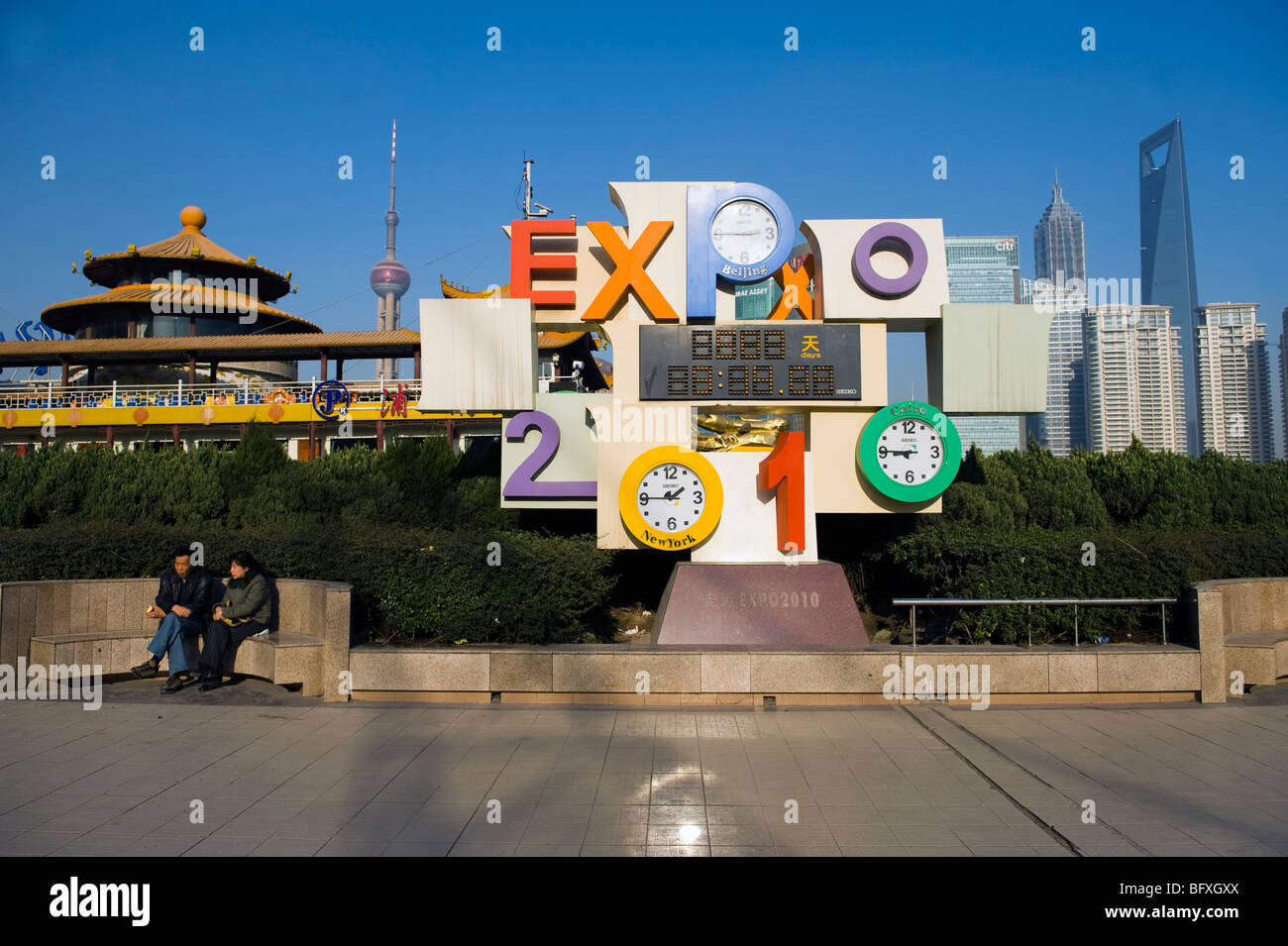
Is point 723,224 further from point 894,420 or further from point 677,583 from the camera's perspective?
point 677,583

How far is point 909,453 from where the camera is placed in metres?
12.8

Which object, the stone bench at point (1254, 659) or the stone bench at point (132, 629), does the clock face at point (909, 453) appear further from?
the stone bench at point (132, 629)

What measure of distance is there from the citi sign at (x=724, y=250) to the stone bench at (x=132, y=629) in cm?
596

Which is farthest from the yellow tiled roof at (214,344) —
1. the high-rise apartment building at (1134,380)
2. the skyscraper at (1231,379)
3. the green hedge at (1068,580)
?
the high-rise apartment building at (1134,380)

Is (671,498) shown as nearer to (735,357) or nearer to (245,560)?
(735,357)

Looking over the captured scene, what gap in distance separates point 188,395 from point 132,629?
2500 cm

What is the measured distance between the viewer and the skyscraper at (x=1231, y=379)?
15112 centimetres

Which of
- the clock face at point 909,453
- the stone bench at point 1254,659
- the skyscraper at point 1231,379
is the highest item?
the skyscraper at point 1231,379

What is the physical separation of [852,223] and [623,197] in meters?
3.51

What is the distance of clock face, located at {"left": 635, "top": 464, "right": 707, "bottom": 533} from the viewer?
12.2 meters

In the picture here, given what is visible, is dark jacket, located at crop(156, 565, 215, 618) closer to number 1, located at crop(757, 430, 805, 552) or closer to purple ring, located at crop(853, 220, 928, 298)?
number 1, located at crop(757, 430, 805, 552)

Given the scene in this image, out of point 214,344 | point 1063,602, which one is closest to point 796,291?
point 1063,602
